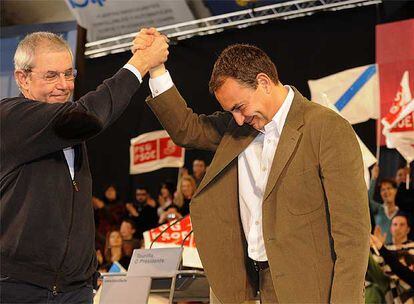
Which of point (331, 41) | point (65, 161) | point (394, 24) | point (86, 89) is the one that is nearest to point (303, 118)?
point (65, 161)

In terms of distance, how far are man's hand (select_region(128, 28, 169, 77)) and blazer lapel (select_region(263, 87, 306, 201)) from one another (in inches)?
22.3

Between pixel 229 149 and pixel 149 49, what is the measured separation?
531mm

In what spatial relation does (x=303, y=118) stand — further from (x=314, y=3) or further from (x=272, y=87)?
(x=314, y=3)

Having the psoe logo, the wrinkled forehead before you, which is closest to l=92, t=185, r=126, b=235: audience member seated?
the psoe logo

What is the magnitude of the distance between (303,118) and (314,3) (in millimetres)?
5585

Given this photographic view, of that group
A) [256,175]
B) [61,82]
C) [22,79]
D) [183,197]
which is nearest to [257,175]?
[256,175]

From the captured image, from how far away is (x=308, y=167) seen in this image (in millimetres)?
3004

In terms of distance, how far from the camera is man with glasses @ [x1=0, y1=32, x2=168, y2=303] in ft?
8.21

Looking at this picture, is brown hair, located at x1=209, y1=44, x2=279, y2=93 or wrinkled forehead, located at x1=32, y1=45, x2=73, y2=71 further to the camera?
brown hair, located at x1=209, y1=44, x2=279, y2=93

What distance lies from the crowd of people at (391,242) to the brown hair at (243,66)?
2.88 m

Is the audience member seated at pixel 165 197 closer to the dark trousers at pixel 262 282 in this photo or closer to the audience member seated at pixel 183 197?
the audience member seated at pixel 183 197

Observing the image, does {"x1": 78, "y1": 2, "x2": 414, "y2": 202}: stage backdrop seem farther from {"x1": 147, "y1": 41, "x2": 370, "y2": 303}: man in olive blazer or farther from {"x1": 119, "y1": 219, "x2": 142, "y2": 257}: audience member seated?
{"x1": 147, "y1": 41, "x2": 370, "y2": 303}: man in olive blazer

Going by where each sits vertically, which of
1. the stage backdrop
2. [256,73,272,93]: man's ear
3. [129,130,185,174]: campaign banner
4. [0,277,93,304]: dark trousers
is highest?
the stage backdrop

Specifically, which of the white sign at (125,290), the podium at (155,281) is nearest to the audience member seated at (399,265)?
the podium at (155,281)
